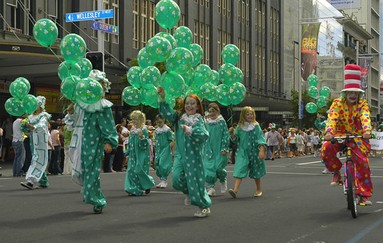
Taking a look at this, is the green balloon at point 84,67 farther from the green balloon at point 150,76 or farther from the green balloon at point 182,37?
the green balloon at point 182,37

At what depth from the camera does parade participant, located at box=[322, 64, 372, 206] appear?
9.27 m

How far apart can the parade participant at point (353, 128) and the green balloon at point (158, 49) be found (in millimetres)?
3036

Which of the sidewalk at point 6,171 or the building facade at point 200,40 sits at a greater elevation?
the building facade at point 200,40

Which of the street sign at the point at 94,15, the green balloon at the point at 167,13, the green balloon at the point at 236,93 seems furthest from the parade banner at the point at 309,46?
the green balloon at the point at 167,13

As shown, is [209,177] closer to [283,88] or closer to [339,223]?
[339,223]

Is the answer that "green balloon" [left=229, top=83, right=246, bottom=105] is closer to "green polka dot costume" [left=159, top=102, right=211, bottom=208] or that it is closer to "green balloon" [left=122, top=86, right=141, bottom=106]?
"green balloon" [left=122, top=86, right=141, bottom=106]

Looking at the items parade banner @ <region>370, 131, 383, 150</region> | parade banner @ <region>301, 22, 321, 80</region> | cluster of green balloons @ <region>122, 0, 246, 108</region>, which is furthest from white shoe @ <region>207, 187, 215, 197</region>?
parade banner @ <region>301, 22, 321, 80</region>

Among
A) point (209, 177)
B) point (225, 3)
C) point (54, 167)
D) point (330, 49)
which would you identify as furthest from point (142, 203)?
point (330, 49)

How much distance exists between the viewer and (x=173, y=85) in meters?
10.8

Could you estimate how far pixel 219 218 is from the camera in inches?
353

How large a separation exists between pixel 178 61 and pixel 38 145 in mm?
3852

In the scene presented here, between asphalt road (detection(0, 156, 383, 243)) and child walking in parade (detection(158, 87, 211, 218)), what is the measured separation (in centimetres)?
32

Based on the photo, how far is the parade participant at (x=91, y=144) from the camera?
9016mm

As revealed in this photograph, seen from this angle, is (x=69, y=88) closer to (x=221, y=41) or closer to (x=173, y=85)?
(x=173, y=85)
